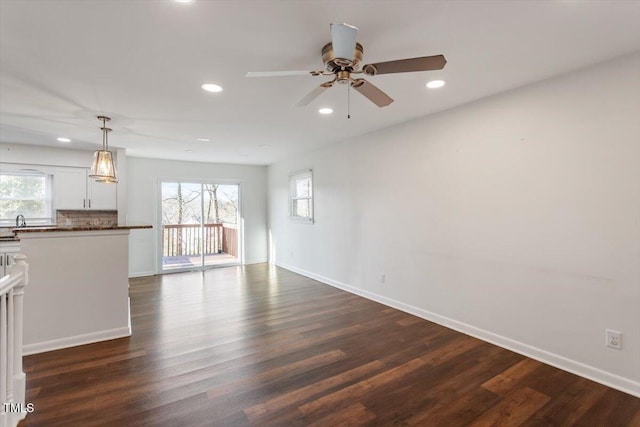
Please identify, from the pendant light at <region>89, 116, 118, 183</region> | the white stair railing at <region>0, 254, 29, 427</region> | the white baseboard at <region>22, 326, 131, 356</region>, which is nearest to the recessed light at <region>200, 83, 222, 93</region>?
the pendant light at <region>89, 116, 118, 183</region>

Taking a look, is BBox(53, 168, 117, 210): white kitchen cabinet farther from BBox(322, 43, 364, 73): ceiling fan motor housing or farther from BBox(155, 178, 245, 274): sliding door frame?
BBox(322, 43, 364, 73): ceiling fan motor housing

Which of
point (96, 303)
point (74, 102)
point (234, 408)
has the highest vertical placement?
point (74, 102)

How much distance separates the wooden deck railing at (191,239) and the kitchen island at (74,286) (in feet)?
11.1

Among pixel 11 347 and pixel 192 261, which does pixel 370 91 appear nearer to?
pixel 11 347

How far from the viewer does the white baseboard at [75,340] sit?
9.18ft

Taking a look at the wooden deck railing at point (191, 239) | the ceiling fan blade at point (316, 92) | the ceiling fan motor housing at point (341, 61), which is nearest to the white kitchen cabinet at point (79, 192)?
the wooden deck railing at point (191, 239)

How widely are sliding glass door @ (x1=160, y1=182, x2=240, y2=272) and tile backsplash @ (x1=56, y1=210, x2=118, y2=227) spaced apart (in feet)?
3.04

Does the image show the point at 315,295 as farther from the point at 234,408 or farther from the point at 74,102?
the point at 74,102

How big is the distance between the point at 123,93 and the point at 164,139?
1.90 metres

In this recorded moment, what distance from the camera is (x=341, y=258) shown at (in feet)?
16.6

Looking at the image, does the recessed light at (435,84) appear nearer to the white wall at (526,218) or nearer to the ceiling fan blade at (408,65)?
the white wall at (526,218)

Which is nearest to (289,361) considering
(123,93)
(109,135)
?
(123,93)

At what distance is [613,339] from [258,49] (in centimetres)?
335

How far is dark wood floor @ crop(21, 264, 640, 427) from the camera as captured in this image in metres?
1.95
